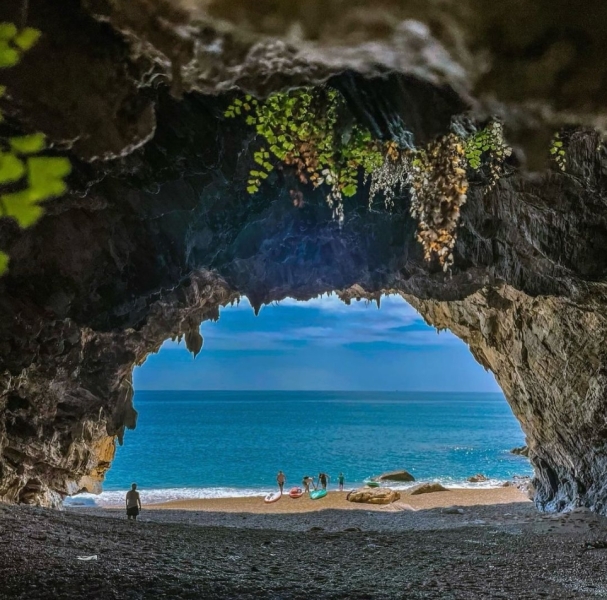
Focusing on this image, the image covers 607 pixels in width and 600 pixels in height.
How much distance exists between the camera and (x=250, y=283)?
13.7 metres

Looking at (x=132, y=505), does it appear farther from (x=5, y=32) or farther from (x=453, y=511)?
(x=5, y=32)

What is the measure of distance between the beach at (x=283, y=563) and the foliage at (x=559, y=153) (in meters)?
5.24

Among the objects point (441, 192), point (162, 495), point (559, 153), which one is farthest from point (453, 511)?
point (162, 495)

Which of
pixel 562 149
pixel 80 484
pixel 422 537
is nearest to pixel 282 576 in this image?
pixel 422 537

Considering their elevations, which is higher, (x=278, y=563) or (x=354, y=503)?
(x=278, y=563)

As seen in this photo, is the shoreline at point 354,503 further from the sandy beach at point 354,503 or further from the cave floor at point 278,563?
the cave floor at point 278,563

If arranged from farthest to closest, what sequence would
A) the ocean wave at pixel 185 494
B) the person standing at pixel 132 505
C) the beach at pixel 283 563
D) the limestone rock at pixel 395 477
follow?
the limestone rock at pixel 395 477 < the ocean wave at pixel 185 494 < the person standing at pixel 132 505 < the beach at pixel 283 563

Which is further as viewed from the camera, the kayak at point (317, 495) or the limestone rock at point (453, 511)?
the kayak at point (317, 495)

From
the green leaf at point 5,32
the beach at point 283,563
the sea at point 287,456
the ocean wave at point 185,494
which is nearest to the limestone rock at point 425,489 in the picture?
the ocean wave at point 185,494

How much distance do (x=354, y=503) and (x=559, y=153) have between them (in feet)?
62.3

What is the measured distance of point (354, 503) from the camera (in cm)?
2189

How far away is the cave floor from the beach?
0.05 ft

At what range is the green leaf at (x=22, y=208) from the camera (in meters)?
1.09

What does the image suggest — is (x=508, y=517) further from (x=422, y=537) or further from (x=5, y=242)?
(x=5, y=242)
